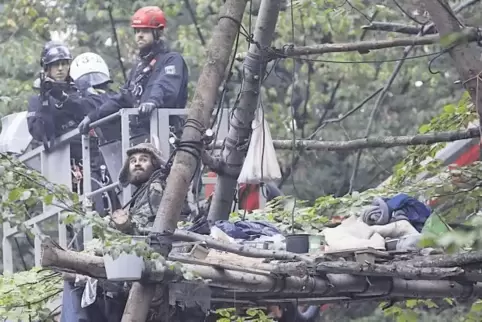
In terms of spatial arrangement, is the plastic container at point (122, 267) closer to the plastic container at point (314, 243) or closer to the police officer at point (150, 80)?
the plastic container at point (314, 243)

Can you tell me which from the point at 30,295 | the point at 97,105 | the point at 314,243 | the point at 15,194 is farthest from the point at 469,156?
the point at 15,194

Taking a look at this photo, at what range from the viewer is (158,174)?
10.4 m

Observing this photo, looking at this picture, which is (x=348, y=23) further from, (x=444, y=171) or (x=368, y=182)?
(x=444, y=171)

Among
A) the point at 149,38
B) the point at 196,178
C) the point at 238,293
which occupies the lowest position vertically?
the point at 238,293

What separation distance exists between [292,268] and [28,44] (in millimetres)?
13160

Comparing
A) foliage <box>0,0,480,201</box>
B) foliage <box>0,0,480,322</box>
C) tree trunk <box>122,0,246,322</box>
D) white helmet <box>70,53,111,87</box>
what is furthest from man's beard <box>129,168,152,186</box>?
foliage <box>0,0,480,201</box>

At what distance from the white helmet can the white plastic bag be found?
3.85 m

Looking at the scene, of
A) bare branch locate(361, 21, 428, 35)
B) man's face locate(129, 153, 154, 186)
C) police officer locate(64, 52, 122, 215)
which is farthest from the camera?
police officer locate(64, 52, 122, 215)

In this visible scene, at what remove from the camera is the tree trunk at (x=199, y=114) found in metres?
8.84

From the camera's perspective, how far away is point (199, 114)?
9.17m

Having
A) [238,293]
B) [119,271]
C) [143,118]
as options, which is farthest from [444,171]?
[119,271]

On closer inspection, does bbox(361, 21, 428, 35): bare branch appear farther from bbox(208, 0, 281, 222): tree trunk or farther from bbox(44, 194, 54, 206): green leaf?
bbox(44, 194, 54, 206): green leaf

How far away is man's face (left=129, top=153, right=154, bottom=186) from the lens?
10.7 meters

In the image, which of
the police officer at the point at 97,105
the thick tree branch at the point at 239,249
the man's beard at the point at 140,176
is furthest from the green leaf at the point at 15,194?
the police officer at the point at 97,105
